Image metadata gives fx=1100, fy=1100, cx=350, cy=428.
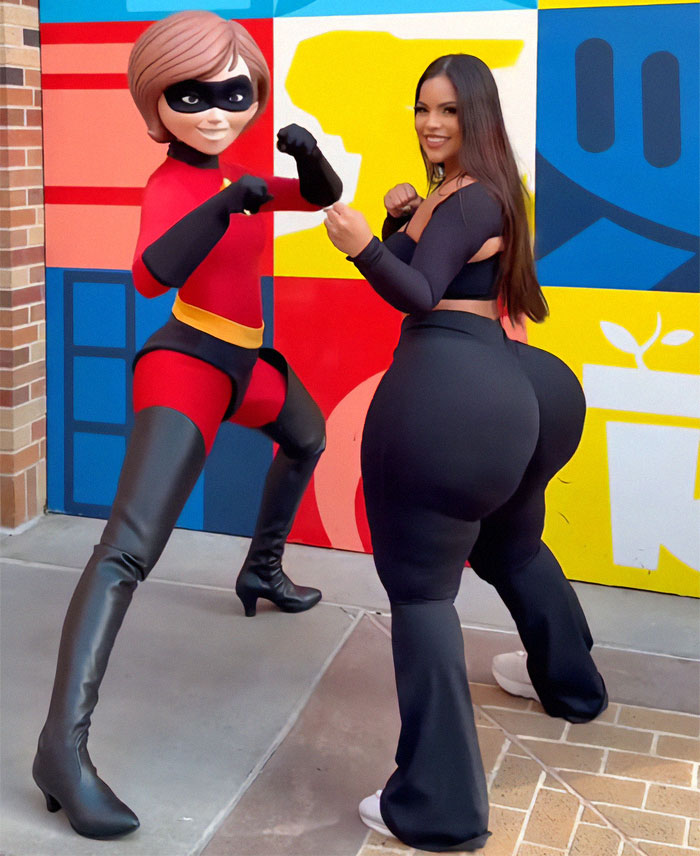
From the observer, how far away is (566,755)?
8.57 feet

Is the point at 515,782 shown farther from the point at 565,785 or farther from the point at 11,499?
the point at 11,499

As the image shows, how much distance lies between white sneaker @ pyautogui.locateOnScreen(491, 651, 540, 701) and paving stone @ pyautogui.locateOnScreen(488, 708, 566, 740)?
0.08 meters

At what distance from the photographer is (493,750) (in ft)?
8.64

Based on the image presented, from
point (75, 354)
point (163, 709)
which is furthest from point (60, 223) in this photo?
point (163, 709)

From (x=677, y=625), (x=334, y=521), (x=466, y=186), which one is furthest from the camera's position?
(x=334, y=521)

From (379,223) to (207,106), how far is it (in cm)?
115

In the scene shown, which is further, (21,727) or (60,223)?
(60,223)

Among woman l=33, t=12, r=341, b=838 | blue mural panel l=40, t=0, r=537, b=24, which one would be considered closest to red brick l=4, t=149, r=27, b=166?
blue mural panel l=40, t=0, r=537, b=24

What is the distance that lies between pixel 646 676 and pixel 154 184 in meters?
1.84

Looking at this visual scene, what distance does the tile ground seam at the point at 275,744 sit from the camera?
231 centimetres

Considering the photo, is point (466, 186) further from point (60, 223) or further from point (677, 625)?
point (60, 223)

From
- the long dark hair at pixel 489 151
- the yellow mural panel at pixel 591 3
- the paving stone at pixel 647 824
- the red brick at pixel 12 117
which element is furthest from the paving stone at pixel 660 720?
the red brick at pixel 12 117

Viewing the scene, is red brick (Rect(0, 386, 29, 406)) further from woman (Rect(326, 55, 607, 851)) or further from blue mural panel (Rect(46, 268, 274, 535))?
woman (Rect(326, 55, 607, 851))

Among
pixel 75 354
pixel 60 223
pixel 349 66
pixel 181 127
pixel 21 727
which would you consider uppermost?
pixel 349 66
